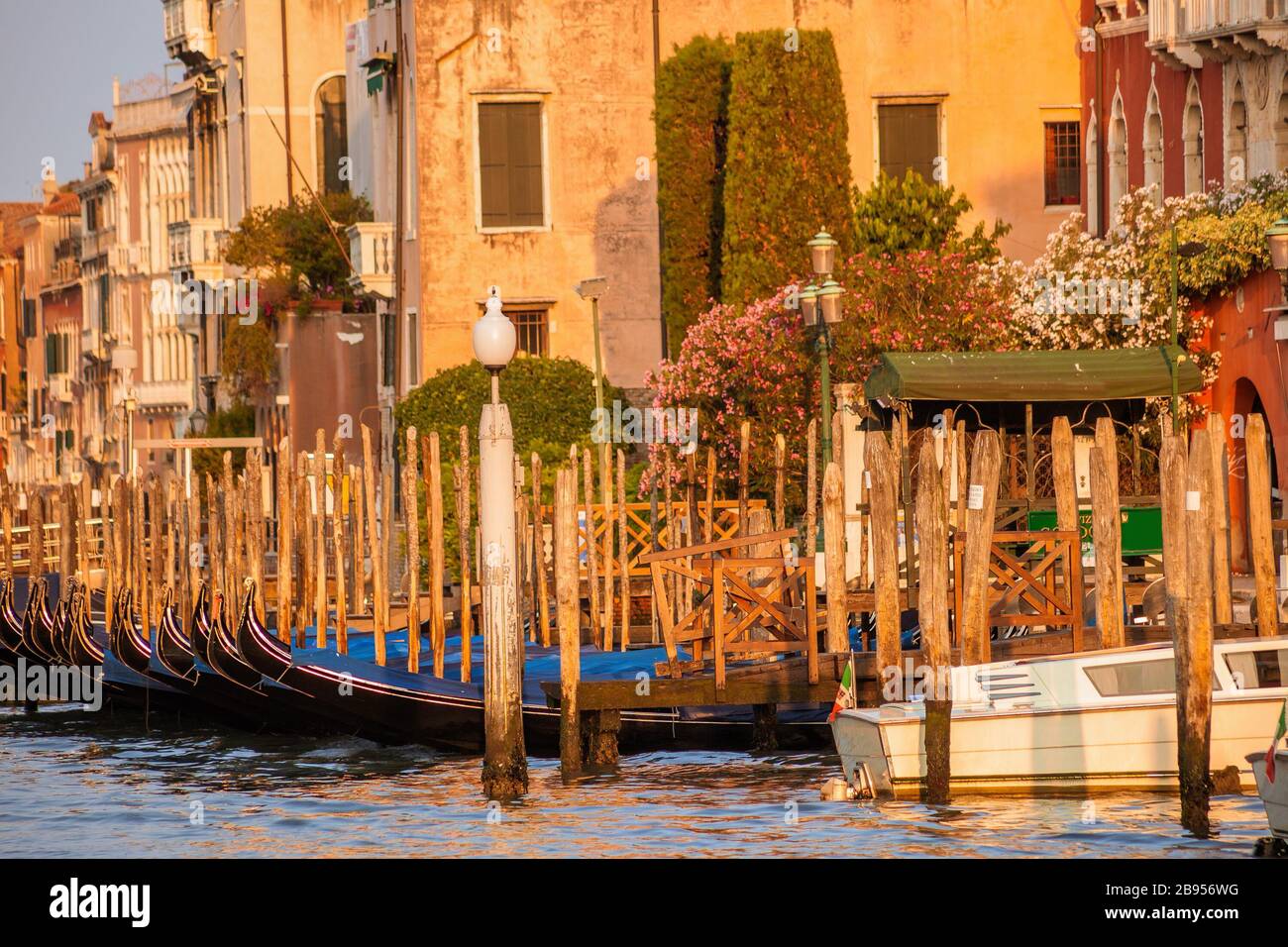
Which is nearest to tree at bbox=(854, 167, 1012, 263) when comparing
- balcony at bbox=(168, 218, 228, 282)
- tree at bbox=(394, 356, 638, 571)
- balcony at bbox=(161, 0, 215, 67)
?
tree at bbox=(394, 356, 638, 571)

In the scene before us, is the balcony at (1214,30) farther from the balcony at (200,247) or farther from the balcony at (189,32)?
the balcony at (189,32)

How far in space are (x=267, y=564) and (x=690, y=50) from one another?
27.8 feet

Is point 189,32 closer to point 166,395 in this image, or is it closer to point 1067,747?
point 166,395

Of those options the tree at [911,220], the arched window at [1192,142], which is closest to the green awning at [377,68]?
the tree at [911,220]

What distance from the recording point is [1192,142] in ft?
79.4

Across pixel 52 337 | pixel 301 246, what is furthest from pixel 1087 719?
pixel 52 337

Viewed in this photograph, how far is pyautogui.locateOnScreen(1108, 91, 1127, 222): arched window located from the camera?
2655 cm

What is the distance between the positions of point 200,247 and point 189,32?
3.36 metres

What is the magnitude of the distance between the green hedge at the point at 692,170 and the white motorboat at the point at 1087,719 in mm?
13111

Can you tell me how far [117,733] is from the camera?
23.2 meters

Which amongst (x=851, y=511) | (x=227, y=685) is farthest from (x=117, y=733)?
(x=851, y=511)

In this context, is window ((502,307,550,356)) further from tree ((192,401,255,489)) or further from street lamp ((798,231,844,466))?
tree ((192,401,255,489))

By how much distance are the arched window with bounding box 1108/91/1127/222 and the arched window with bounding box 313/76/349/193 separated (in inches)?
579

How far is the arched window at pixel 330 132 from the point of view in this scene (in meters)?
38.5
